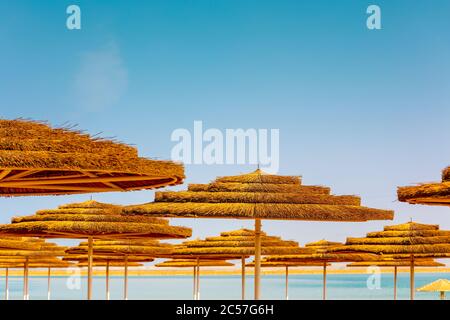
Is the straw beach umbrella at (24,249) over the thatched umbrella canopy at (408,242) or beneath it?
beneath

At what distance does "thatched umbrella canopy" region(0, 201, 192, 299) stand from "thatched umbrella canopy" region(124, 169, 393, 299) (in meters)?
2.91

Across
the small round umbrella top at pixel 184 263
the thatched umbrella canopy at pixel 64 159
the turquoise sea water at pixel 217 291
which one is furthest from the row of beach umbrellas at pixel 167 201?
the turquoise sea water at pixel 217 291

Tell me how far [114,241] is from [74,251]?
118 centimetres

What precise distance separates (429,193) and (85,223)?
7496 millimetres

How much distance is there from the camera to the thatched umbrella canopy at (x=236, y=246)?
18.8m

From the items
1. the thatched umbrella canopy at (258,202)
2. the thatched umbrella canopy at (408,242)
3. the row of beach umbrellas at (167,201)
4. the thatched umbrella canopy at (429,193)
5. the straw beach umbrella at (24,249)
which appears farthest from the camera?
the straw beach umbrella at (24,249)

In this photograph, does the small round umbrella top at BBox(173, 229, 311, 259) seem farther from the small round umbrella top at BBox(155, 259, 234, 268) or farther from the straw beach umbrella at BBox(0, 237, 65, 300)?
the small round umbrella top at BBox(155, 259, 234, 268)

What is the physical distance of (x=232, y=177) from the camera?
12.7 meters

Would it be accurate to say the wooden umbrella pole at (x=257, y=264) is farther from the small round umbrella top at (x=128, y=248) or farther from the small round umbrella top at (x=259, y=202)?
the small round umbrella top at (x=128, y=248)

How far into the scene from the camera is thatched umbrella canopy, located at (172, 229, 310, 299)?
741 inches
